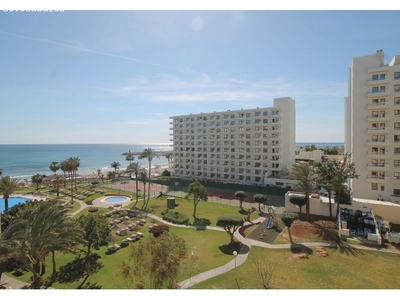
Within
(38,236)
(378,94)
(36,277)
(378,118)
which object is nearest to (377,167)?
(378,118)

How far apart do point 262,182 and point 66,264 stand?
4733 centimetres

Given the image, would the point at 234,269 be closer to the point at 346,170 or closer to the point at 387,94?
the point at 346,170

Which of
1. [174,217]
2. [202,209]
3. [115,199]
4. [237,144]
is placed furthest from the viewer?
[237,144]

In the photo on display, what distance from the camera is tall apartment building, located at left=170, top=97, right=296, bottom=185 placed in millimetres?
59500

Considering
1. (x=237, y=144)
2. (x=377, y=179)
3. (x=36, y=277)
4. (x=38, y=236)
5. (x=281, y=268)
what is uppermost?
(x=237, y=144)

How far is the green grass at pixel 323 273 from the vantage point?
1675 cm

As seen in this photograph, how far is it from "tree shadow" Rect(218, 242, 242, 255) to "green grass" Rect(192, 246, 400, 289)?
1977 mm

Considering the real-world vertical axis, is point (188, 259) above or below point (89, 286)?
above

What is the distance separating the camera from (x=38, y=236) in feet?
49.0

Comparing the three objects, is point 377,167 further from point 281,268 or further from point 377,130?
point 281,268

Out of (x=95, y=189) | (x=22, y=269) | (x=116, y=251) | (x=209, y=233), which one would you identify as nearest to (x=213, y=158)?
(x=95, y=189)

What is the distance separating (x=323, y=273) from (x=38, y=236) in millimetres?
20726

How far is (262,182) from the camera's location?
59719 mm

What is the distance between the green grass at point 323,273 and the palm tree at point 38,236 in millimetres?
10107
